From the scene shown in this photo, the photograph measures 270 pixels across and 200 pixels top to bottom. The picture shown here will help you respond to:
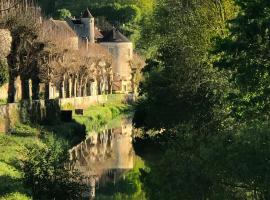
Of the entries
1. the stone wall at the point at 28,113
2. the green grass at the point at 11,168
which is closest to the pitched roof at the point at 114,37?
the stone wall at the point at 28,113

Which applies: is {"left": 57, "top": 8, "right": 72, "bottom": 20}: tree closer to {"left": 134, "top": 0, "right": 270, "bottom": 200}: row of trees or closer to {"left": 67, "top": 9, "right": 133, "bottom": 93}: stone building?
{"left": 67, "top": 9, "right": 133, "bottom": 93}: stone building

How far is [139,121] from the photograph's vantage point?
176 ft

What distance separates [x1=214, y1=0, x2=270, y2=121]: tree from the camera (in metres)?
22.0

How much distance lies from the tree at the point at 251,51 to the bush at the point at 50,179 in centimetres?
698

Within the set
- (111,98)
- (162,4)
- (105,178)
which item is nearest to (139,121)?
(162,4)

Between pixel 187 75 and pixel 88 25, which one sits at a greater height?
pixel 88 25

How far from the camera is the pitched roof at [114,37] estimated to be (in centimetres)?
11494

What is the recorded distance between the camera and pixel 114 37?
4537 inches

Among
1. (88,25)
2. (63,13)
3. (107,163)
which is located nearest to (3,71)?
(107,163)

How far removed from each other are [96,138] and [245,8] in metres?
34.6

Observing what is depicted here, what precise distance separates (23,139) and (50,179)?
12.8 meters

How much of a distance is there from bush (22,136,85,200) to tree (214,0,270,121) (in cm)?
698

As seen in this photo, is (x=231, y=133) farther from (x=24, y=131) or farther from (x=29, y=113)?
(x=29, y=113)

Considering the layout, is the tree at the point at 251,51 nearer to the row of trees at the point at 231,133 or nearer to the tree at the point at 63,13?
the row of trees at the point at 231,133
